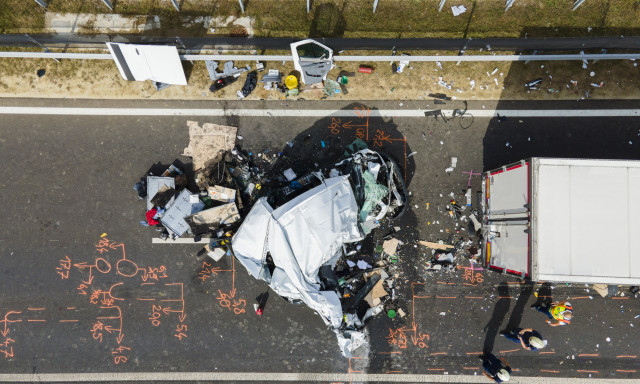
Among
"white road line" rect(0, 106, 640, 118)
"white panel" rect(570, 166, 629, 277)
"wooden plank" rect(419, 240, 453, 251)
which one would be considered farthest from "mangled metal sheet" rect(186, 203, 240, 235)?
"white panel" rect(570, 166, 629, 277)

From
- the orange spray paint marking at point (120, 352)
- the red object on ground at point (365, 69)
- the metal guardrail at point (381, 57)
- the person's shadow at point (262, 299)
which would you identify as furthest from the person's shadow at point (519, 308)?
the orange spray paint marking at point (120, 352)

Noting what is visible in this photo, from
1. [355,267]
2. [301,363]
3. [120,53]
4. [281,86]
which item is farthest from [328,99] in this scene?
[301,363]

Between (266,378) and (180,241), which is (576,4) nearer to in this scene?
(180,241)

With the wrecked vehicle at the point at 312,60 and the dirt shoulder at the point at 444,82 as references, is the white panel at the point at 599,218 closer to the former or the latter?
the dirt shoulder at the point at 444,82

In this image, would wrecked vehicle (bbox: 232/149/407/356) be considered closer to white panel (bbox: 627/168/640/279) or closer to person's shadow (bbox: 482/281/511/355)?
person's shadow (bbox: 482/281/511/355)

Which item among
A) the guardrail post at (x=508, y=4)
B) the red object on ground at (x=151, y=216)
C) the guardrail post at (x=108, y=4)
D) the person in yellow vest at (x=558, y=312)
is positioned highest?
the guardrail post at (x=508, y=4)

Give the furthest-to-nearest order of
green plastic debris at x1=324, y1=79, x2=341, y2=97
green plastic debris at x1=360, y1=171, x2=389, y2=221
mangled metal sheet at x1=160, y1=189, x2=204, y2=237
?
green plastic debris at x1=324, y1=79, x2=341, y2=97 < mangled metal sheet at x1=160, y1=189, x2=204, y2=237 < green plastic debris at x1=360, y1=171, x2=389, y2=221
